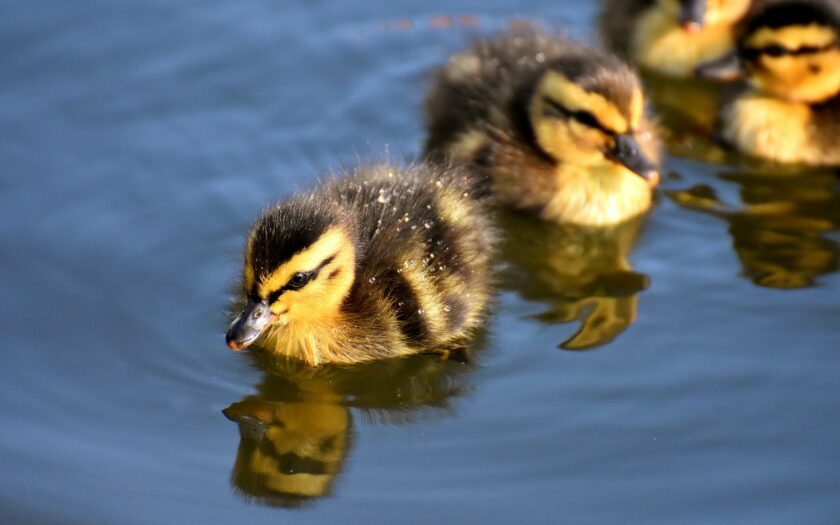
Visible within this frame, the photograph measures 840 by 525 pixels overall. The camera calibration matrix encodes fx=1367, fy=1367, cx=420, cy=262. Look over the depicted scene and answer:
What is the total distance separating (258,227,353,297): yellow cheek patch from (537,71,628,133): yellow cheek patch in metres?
1.28

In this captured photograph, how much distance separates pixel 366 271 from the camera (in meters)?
4.03

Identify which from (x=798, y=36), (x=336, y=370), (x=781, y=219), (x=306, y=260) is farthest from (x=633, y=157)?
(x=306, y=260)

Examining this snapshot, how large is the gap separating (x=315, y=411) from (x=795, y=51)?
2587 millimetres

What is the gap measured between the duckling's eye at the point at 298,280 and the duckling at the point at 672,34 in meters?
2.81

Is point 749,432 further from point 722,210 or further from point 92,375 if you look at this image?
point 92,375

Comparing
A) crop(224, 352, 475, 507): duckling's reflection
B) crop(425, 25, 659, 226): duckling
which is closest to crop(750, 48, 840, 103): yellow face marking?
crop(425, 25, 659, 226): duckling

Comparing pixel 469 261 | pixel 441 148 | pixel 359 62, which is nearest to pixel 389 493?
pixel 469 261

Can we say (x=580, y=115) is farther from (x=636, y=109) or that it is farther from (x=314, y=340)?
(x=314, y=340)

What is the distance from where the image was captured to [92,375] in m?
3.97

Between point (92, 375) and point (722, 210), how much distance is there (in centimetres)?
235

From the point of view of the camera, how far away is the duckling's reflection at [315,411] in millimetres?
3570

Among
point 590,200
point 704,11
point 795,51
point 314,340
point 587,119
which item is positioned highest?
point 704,11

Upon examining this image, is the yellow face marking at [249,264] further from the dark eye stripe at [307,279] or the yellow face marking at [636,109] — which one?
the yellow face marking at [636,109]

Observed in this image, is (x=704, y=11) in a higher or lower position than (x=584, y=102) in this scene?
higher
